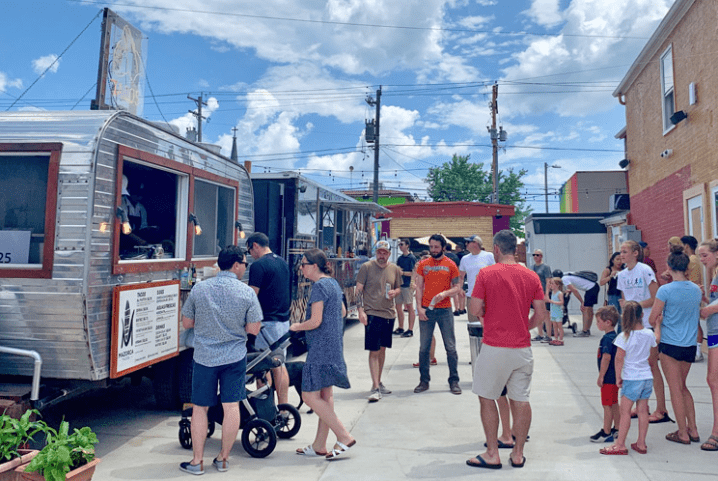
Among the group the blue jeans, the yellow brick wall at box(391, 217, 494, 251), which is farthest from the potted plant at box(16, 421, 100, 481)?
the yellow brick wall at box(391, 217, 494, 251)

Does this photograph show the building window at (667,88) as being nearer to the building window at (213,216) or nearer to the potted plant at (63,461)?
the building window at (213,216)

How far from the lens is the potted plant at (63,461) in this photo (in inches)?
125

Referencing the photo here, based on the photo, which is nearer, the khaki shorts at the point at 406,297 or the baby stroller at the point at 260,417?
the baby stroller at the point at 260,417

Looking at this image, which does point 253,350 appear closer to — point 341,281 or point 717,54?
point 341,281

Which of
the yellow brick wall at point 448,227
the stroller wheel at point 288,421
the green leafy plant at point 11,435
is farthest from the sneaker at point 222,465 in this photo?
the yellow brick wall at point 448,227

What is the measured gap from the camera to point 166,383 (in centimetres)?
572

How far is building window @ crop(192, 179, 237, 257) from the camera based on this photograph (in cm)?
613

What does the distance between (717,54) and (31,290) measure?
31.5 feet

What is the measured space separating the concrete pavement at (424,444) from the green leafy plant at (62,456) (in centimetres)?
79

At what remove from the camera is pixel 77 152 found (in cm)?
417

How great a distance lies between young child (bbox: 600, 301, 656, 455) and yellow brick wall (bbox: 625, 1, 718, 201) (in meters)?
5.49

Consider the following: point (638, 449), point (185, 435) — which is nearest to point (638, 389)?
point (638, 449)

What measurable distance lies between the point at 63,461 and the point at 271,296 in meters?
2.48

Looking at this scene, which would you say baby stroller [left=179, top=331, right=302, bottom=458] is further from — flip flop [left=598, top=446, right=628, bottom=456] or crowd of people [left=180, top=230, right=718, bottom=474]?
flip flop [left=598, top=446, right=628, bottom=456]
